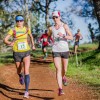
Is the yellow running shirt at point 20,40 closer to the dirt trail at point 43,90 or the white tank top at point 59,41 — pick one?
the white tank top at point 59,41

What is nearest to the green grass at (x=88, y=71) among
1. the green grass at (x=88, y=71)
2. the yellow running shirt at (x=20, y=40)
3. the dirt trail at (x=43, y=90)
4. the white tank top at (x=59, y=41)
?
the green grass at (x=88, y=71)

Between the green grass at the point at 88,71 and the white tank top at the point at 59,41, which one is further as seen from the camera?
the green grass at the point at 88,71

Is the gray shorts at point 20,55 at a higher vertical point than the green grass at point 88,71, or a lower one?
higher

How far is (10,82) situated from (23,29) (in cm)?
382

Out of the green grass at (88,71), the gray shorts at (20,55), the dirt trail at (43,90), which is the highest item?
the gray shorts at (20,55)

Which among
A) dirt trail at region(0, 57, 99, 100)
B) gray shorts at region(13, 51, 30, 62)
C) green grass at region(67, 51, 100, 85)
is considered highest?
gray shorts at region(13, 51, 30, 62)

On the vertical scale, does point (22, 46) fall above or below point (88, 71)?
above

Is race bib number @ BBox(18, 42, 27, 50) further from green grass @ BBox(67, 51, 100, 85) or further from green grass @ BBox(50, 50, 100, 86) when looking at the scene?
green grass @ BBox(67, 51, 100, 85)

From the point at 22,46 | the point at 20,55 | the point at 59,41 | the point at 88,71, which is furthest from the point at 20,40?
the point at 88,71

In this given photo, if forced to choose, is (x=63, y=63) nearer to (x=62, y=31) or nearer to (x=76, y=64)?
(x=62, y=31)

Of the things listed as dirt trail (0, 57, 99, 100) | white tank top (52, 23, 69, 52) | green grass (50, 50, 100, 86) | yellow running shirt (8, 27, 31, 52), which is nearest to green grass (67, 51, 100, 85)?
green grass (50, 50, 100, 86)

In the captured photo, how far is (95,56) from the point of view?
2028cm

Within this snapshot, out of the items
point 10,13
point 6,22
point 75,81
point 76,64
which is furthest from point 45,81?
point 6,22

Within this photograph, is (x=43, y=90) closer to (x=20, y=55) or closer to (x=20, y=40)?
(x=20, y=55)
